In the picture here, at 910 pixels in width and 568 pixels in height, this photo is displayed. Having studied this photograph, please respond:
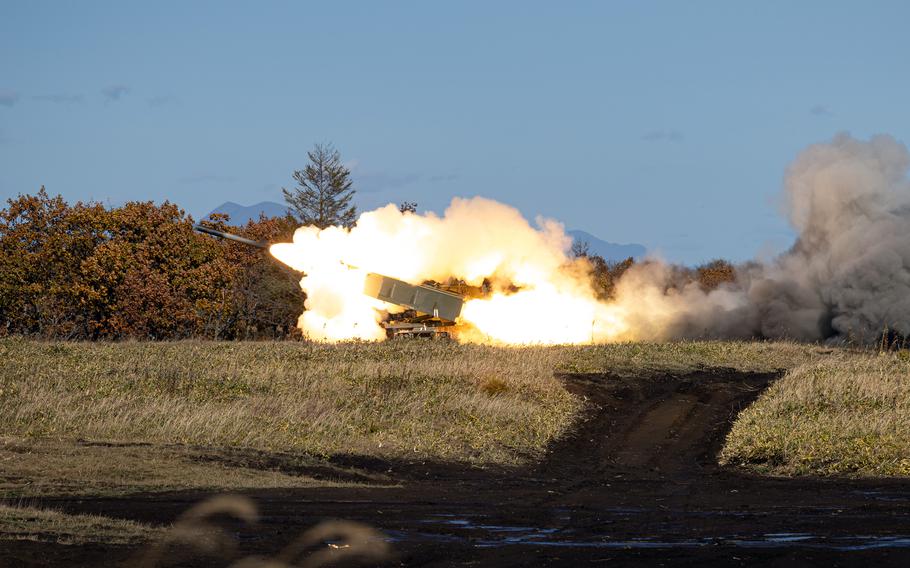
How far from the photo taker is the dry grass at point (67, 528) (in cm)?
1321

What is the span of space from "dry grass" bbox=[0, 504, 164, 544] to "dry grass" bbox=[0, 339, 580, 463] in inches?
316

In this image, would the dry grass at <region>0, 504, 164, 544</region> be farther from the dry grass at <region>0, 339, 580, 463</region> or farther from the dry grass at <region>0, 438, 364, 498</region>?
the dry grass at <region>0, 339, 580, 463</region>

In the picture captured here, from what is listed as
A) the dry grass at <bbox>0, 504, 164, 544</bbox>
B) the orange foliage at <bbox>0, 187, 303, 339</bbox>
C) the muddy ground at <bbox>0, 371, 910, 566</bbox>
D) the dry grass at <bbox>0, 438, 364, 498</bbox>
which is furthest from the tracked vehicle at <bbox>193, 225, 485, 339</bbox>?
the dry grass at <bbox>0, 504, 164, 544</bbox>

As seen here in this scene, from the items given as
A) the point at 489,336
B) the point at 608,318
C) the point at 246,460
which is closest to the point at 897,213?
the point at 608,318

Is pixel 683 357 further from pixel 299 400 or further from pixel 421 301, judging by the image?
pixel 299 400

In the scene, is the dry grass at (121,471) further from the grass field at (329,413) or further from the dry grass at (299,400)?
the dry grass at (299,400)

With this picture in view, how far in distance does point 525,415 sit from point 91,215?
35222 mm

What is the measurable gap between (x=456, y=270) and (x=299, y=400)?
16.8m

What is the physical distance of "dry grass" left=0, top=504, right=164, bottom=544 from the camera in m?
13.2

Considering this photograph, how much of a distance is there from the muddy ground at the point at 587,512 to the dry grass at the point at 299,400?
60.4 inches

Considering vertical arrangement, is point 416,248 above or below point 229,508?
above

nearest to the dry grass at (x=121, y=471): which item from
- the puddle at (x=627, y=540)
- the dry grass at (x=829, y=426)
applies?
the puddle at (x=627, y=540)

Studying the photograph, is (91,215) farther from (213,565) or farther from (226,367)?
(213,565)

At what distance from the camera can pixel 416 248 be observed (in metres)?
42.7
